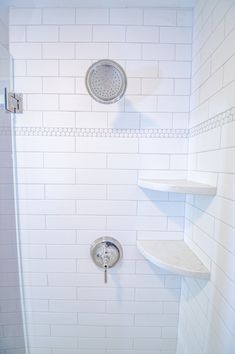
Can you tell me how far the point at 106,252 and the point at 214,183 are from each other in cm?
70

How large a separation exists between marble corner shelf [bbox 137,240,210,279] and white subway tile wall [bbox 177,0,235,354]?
4cm

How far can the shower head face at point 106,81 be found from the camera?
100 cm

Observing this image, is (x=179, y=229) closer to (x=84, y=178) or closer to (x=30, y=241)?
(x=84, y=178)

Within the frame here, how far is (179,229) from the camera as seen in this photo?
1153 mm

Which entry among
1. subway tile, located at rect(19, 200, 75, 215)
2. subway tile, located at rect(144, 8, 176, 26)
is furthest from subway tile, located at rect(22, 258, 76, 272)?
subway tile, located at rect(144, 8, 176, 26)

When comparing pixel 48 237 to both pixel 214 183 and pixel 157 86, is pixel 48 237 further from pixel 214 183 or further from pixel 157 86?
pixel 157 86

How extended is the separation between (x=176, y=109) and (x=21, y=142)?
899 millimetres

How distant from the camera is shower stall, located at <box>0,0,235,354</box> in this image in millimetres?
1026

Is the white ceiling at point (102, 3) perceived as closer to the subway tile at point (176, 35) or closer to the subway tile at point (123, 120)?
the subway tile at point (176, 35)

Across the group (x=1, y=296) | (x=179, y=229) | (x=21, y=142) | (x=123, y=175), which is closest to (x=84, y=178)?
(x=123, y=175)

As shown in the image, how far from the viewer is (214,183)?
0.82 metres

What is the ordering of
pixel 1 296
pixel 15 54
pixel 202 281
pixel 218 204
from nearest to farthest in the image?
1. pixel 218 204
2. pixel 202 281
3. pixel 15 54
4. pixel 1 296

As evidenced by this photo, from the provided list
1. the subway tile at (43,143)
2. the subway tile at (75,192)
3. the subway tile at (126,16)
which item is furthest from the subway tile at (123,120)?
the subway tile at (126,16)

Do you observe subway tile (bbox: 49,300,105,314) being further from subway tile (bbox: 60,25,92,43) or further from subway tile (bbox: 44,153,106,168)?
subway tile (bbox: 60,25,92,43)
